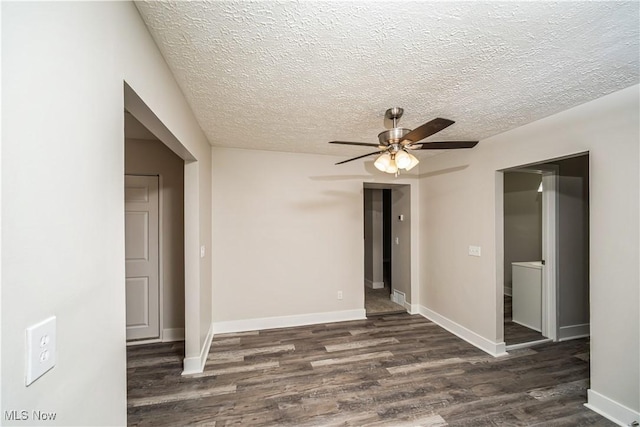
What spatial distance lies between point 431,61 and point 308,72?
748 millimetres

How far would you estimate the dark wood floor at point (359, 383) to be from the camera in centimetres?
192

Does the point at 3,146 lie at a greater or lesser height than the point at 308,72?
lesser

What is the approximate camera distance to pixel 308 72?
1576mm

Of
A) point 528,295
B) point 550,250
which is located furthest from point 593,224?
point 528,295

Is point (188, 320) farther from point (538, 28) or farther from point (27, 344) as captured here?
point (538, 28)

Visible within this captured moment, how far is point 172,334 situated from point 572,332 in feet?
16.9

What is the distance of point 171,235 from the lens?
3166 mm

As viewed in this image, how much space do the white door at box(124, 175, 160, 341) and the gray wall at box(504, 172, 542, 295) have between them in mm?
5926

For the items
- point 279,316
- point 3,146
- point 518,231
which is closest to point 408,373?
point 279,316

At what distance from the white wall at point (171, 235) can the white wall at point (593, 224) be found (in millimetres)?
3633

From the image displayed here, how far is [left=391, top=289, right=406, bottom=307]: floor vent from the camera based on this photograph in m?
4.27

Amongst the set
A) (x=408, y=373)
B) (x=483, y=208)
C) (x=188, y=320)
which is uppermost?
(x=483, y=208)

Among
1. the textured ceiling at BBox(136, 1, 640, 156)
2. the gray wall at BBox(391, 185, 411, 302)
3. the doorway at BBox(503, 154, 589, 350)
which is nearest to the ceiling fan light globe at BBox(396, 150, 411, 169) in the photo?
the textured ceiling at BBox(136, 1, 640, 156)

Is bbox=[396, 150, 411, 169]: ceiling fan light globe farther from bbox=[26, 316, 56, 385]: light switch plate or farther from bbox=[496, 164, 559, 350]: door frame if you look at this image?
bbox=[496, 164, 559, 350]: door frame
